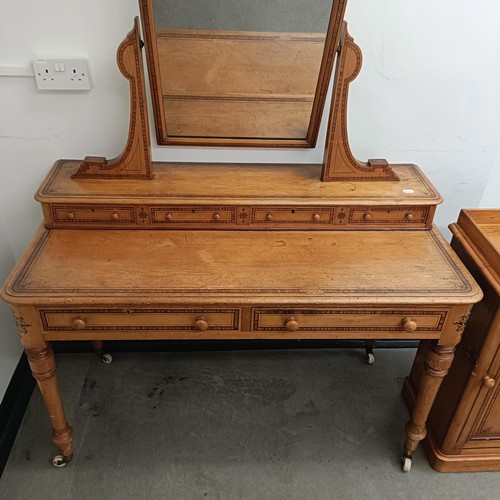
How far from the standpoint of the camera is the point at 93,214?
64.9 inches

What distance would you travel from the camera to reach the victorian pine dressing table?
4.69 feet

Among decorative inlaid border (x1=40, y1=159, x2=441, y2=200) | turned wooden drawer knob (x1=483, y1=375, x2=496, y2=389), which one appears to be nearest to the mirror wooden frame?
decorative inlaid border (x1=40, y1=159, x2=441, y2=200)

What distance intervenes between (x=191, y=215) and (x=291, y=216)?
1.09 ft

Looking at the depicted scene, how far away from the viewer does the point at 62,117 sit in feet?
5.77

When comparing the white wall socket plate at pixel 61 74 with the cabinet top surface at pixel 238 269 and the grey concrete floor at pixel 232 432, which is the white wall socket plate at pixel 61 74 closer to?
the cabinet top surface at pixel 238 269

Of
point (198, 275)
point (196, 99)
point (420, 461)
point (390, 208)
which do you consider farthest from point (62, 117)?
point (420, 461)

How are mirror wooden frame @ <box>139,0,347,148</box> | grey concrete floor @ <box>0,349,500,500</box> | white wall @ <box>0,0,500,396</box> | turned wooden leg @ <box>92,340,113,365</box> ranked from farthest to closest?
turned wooden leg @ <box>92,340,113,365</box>
grey concrete floor @ <box>0,349,500,500</box>
white wall @ <box>0,0,500,396</box>
mirror wooden frame @ <box>139,0,347,148</box>

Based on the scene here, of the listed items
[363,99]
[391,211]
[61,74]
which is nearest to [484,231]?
[391,211]

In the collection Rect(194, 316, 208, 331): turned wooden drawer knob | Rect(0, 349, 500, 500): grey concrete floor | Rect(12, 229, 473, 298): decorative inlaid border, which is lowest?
Rect(0, 349, 500, 500): grey concrete floor

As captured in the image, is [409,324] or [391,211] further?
[391,211]

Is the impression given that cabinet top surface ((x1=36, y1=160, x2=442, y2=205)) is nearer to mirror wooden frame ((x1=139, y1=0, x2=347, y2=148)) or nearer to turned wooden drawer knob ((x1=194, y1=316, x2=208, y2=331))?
mirror wooden frame ((x1=139, y1=0, x2=347, y2=148))

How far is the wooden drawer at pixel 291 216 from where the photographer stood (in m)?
1.67

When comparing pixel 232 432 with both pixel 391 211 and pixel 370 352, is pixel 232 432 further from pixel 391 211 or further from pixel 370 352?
pixel 391 211

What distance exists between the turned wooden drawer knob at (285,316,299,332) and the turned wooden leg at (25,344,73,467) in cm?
72
